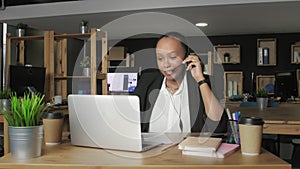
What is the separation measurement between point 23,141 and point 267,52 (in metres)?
6.46

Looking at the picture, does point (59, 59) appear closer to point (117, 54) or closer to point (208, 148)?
point (117, 54)

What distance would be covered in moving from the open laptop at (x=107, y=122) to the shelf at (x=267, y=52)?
6.04 metres

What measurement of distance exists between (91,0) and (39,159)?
12.1 ft

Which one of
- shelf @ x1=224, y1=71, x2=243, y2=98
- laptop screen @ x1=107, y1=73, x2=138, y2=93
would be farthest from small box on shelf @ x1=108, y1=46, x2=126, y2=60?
shelf @ x1=224, y1=71, x2=243, y2=98

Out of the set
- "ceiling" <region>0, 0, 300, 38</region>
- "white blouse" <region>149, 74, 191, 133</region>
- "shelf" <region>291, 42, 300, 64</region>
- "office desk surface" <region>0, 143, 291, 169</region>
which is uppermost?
"ceiling" <region>0, 0, 300, 38</region>

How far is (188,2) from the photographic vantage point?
413 centimetres

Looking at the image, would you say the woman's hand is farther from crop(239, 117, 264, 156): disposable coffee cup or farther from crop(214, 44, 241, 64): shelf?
crop(214, 44, 241, 64): shelf

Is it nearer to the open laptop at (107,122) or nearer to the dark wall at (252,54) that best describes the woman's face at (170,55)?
the open laptop at (107,122)

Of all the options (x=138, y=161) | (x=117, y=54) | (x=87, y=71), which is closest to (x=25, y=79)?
(x=87, y=71)

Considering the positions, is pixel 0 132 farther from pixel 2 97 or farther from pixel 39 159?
pixel 39 159

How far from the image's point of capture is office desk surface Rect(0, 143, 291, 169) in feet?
3.45

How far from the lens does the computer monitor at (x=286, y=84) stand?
533 cm

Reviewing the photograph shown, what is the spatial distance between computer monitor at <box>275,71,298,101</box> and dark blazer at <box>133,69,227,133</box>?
13.1ft

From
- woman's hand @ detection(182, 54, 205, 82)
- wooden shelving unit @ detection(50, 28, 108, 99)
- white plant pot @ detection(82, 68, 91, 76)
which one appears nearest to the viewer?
woman's hand @ detection(182, 54, 205, 82)
